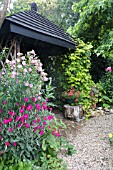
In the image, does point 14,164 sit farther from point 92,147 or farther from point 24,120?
point 92,147

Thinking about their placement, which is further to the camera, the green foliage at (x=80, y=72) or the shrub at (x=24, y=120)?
the green foliage at (x=80, y=72)

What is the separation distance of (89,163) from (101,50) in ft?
13.6

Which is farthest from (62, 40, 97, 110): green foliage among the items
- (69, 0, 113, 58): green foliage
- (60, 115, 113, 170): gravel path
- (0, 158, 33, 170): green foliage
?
(0, 158, 33, 170): green foliage

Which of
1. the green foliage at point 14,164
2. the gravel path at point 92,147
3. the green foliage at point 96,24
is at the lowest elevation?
the gravel path at point 92,147

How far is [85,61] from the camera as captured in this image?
18.6 feet

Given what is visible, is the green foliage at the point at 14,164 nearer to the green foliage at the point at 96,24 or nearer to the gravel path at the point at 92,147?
the gravel path at the point at 92,147

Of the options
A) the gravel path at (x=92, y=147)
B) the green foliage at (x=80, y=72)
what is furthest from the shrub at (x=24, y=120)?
the green foliage at (x=80, y=72)

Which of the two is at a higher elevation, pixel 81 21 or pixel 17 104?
pixel 81 21

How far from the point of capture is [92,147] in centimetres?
341

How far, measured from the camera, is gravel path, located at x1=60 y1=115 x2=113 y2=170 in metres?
2.82

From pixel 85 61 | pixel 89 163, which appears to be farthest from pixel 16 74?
pixel 85 61

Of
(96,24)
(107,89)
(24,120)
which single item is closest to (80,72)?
(107,89)

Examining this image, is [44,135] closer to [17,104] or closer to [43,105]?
[43,105]

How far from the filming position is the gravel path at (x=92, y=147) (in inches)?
111
